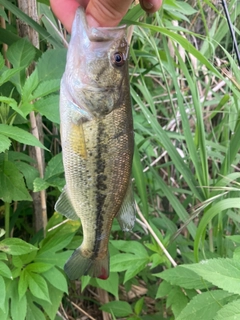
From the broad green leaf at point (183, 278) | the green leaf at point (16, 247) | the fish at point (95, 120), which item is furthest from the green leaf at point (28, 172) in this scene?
the broad green leaf at point (183, 278)

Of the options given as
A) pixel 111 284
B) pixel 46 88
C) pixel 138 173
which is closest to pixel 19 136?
pixel 46 88

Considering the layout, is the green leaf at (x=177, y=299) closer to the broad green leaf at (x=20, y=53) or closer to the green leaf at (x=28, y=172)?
the green leaf at (x=28, y=172)

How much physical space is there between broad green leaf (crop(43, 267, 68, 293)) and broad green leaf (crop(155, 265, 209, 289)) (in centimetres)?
31

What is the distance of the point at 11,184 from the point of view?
3.94 ft

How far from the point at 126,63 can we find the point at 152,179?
3.07 feet

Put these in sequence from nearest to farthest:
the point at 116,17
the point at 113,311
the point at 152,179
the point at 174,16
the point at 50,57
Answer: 1. the point at 116,17
2. the point at 50,57
3. the point at 113,311
4. the point at 174,16
5. the point at 152,179

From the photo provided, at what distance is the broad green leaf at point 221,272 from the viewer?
97 cm

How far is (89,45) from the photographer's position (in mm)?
940

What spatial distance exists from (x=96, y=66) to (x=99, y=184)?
30cm

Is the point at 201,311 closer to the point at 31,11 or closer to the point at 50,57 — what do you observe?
the point at 50,57

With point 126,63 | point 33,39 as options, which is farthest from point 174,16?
point 126,63

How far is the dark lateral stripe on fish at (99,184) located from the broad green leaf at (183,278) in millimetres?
322

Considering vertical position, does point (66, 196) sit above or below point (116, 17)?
below

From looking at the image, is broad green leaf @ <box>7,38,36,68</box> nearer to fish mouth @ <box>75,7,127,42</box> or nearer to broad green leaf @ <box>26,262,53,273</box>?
fish mouth @ <box>75,7,127,42</box>
